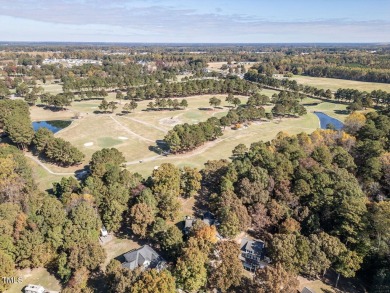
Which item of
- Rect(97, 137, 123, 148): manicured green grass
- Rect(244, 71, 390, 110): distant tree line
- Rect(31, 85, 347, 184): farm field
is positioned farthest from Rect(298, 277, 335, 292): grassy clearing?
Rect(244, 71, 390, 110): distant tree line

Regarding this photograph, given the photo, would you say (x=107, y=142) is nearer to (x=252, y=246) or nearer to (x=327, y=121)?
(x=252, y=246)

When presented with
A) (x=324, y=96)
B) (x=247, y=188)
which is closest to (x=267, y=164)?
(x=247, y=188)

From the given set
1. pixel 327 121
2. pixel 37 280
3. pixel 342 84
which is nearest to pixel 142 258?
pixel 37 280

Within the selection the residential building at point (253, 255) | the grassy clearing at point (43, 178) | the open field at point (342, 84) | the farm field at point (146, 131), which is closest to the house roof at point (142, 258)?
the residential building at point (253, 255)

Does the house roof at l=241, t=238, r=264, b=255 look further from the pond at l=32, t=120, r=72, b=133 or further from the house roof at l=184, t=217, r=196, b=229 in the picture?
the pond at l=32, t=120, r=72, b=133

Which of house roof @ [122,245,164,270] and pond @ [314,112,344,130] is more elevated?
pond @ [314,112,344,130]

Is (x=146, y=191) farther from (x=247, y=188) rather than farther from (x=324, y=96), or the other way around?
(x=324, y=96)
